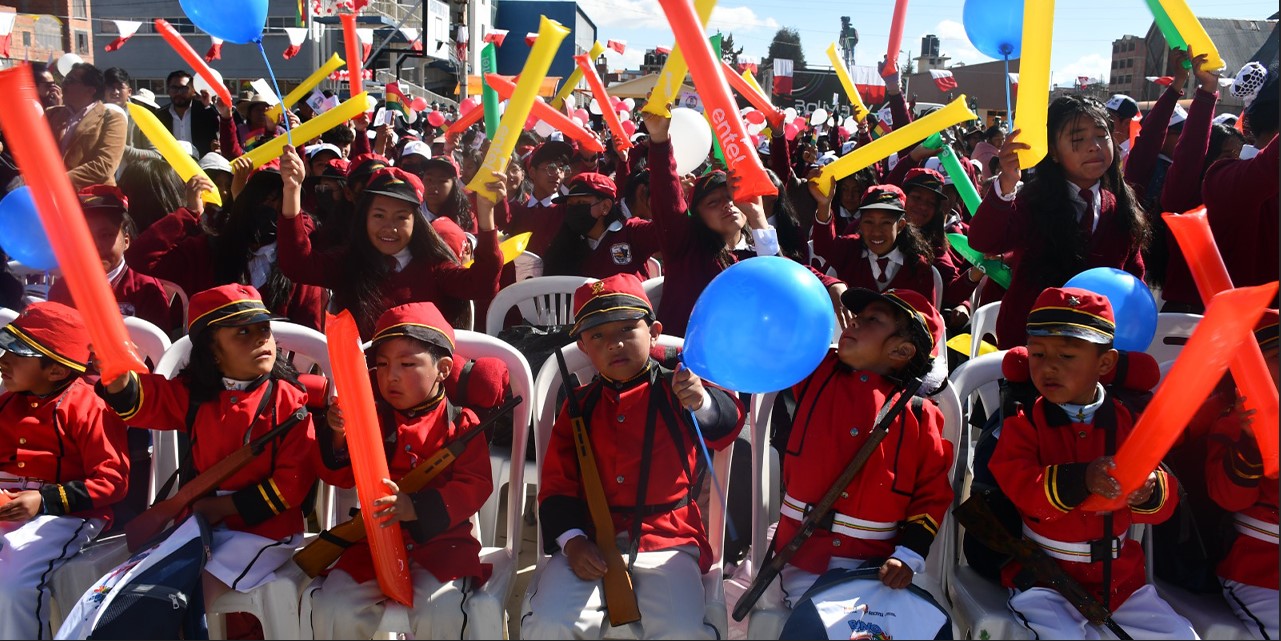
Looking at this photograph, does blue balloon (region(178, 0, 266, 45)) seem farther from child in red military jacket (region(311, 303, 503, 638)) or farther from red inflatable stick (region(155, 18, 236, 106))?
child in red military jacket (region(311, 303, 503, 638))

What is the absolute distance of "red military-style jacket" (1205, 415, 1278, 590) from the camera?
216cm

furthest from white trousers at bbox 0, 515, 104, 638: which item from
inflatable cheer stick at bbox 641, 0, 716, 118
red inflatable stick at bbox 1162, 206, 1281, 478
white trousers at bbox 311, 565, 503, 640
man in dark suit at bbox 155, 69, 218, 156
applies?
man in dark suit at bbox 155, 69, 218, 156

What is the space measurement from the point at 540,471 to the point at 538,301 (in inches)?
52.5

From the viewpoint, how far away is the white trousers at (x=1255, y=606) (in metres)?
2.14

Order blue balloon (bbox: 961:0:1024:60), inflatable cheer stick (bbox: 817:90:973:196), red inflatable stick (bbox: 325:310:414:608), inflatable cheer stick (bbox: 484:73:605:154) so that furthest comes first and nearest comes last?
inflatable cheer stick (bbox: 484:73:605:154)
blue balloon (bbox: 961:0:1024:60)
inflatable cheer stick (bbox: 817:90:973:196)
red inflatable stick (bbox: 325:310:414:608)

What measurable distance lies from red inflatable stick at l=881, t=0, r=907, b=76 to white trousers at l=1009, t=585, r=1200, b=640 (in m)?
2.83

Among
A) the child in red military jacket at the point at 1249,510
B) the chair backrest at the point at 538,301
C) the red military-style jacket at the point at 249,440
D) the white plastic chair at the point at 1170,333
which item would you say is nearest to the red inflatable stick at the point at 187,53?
the chair backrest at the point at 538,301

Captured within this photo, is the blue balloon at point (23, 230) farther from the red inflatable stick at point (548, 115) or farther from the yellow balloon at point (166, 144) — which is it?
the red inflatable stick at point (548, 115)

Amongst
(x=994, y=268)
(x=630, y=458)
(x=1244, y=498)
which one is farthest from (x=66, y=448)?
(x=994, y=268)

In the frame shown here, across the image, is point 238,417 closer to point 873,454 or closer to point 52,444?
point 52,444

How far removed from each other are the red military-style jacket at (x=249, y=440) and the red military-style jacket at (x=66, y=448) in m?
0.20

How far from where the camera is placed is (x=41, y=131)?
5.69 ft

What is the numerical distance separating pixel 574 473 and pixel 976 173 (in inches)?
231

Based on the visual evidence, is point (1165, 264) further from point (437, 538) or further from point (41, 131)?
point (41, 131)
